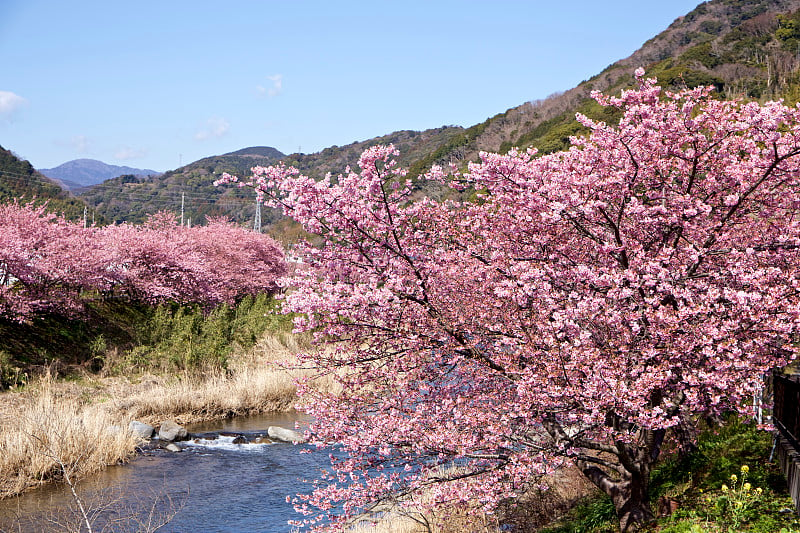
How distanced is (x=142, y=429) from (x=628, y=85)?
43079mm

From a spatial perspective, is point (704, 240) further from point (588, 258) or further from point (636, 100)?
point (636, 100)

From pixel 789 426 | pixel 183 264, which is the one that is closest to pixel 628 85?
pixel 183 264

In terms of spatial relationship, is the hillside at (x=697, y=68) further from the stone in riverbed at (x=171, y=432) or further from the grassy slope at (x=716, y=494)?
the stone in riverbed at (x=171, y=432)

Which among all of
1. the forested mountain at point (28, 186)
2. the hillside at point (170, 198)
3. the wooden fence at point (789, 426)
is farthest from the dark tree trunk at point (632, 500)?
the hillside at point (170, 198)

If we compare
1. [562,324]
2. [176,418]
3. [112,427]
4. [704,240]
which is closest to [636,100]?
[704,240]

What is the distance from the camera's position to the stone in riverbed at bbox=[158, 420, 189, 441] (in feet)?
47.9

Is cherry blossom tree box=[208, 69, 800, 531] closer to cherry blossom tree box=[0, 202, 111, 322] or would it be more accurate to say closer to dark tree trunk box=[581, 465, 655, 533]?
dark tree trunk box=[581, 465, 655, 533]

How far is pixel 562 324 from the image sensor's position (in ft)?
17.6

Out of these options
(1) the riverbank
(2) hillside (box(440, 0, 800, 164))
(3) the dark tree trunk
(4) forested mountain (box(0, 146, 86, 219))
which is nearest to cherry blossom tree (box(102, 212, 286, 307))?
(1) the riverbank

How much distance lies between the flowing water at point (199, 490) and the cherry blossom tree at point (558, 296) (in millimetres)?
4204

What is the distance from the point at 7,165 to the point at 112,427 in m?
57.1

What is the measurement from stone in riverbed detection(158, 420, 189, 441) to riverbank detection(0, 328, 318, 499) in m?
0.68

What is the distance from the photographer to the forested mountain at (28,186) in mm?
55000

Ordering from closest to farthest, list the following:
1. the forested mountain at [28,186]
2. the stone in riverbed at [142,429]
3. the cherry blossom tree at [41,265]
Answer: the stone in riverbed at [142,429] < the cherry blossom tree at [41,265] < the forested mountain at [28,186]
